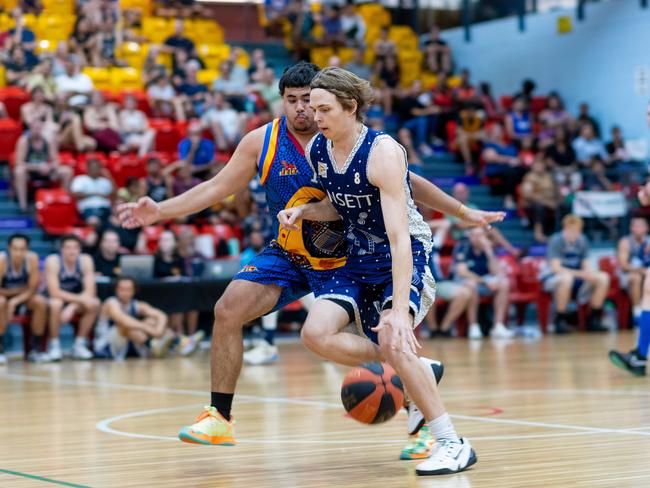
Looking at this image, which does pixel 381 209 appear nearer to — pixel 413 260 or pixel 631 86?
pixel 413 260

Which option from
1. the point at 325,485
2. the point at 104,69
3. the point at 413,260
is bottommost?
the point at 325,485

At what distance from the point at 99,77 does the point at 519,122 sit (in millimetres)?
7409

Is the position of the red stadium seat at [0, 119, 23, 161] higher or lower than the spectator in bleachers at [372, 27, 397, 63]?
lower

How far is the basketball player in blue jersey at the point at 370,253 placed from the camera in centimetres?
473

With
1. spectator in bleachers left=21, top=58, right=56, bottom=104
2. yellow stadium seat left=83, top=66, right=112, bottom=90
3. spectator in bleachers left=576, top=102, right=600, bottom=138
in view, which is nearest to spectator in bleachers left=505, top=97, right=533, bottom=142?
spectator in bleachers left=576, top=102, right=600, bottom=138

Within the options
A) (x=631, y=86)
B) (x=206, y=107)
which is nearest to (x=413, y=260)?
(x=206, y=107)

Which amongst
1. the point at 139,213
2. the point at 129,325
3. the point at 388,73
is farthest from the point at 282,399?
the point at 388,73

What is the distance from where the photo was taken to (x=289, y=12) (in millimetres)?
21500

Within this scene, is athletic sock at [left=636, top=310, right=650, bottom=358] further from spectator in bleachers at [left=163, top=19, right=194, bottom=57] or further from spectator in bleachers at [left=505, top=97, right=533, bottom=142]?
spectator in bleachers at [left=163, top=19, right=194, bottom=57]

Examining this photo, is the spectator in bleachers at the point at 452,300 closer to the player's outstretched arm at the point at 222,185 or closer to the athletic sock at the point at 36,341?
the athletic sock at the point at 36,341

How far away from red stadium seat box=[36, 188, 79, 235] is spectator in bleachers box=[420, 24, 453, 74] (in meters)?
9.69

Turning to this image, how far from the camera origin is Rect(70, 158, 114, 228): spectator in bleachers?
1442cm

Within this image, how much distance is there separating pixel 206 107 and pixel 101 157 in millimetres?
2373

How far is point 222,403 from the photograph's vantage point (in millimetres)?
5457
